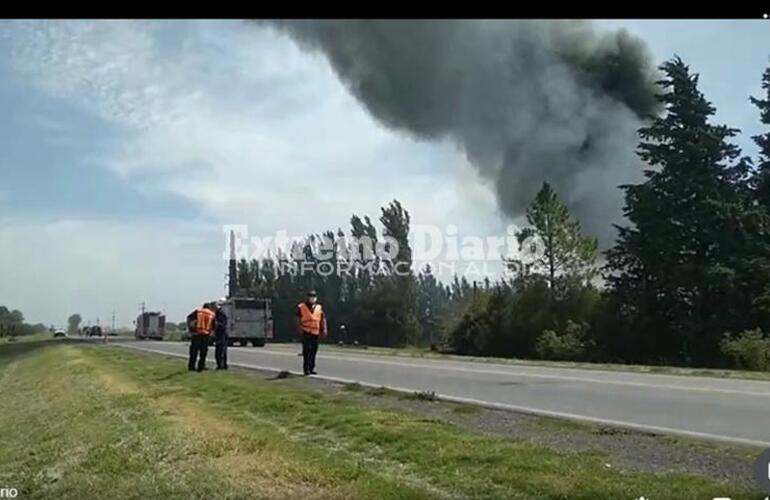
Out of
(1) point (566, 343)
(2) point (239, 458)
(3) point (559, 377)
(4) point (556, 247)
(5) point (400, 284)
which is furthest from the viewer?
(1) point (566, 343)

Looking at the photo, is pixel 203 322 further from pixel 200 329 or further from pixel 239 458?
pixel 239 458

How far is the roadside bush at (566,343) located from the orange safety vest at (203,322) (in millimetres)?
18421

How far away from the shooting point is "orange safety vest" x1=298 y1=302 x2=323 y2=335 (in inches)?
619

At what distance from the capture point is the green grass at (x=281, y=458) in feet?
18.0

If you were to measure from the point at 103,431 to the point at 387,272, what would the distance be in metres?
6.49

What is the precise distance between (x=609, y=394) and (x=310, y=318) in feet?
18.6

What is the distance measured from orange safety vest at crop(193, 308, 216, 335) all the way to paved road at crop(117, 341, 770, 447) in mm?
2632

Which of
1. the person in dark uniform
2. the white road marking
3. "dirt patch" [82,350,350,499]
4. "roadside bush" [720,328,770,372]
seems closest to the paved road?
the white road marking

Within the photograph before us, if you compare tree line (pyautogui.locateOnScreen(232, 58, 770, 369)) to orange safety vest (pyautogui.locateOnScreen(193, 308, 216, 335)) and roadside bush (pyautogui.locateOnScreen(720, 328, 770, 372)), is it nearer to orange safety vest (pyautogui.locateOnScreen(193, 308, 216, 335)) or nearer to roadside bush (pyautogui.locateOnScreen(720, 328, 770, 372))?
roadside bush (pyautogui.locateOnScreen(720, 328, 770, 372))

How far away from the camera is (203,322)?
1811 centimetres

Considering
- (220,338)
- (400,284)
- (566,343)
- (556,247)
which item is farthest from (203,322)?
(566,343)

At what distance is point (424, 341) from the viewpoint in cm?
2891

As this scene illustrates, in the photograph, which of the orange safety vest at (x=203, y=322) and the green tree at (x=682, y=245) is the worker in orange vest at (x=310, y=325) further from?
the green tree at (x=682, y=245)
